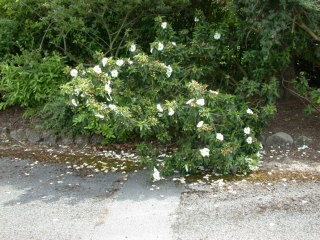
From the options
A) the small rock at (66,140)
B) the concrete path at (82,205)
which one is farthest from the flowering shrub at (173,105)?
the small rock at (66,140)

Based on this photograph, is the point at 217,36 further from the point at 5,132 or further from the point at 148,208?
the point at 5,132

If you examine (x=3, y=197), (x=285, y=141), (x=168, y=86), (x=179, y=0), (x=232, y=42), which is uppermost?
(x=179, y=0)

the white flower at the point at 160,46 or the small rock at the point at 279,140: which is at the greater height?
the white flower at the point at 160,46

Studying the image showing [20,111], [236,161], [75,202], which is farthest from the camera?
[20,111]

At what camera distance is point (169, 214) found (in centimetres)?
398

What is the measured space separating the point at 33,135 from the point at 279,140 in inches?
150

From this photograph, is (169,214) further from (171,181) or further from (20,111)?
(20,111)

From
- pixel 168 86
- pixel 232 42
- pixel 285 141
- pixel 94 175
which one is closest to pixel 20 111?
pixel 94 175

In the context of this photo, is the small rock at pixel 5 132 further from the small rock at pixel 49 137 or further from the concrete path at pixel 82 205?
the concrete path at pixel 82 205

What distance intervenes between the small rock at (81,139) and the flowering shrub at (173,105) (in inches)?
59.2

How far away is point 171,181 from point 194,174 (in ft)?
1.07

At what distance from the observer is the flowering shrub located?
14.8 ft

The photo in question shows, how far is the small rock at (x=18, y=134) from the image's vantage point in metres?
6.79

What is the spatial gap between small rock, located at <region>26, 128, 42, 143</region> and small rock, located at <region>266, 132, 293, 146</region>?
3555 mm
